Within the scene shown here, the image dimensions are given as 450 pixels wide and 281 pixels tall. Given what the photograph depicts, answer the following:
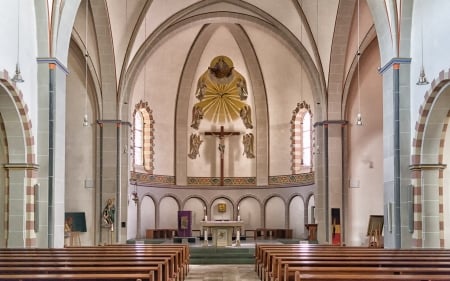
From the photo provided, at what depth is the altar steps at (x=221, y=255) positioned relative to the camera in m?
19.6

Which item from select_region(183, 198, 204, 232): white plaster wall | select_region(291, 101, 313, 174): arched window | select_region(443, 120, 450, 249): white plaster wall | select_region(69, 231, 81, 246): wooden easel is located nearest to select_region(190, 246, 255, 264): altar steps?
select_region(69, 231, 81, 246): wooden easel

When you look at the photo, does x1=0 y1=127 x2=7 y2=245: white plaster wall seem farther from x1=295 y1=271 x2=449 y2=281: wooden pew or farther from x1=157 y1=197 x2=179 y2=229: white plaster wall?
x1=157 y1=197 x2=179 y2=229: white plaster wall

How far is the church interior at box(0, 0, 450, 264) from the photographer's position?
44.3 feet

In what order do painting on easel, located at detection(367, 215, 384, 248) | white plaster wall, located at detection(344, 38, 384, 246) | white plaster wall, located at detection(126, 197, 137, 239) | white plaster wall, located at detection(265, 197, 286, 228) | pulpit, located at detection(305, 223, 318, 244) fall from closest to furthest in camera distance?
painting on easel, located at detection(367, 215, 384, 248)
white plaster wall, located at detection(344, 38, 384, 246)
pulpit, located at detection(305, 223, 318, 244)
white plaster wall, located at detection(126, 197, 137, 239)
white plaster wall, located at detection(265, 197, 286, 228)

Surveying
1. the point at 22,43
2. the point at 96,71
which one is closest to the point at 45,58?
the point at 22,43

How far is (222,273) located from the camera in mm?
15641

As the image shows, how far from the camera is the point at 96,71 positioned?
21703 mm

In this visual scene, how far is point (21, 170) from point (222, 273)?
5462mm

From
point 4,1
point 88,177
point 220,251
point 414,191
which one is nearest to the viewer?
point 4,1

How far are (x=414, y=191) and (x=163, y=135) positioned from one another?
52.3 feet

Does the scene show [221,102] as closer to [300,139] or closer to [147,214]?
[300,139]

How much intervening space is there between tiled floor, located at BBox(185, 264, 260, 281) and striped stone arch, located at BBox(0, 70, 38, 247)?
3.69 metres

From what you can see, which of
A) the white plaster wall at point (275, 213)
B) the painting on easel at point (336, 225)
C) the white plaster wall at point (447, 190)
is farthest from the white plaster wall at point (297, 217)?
the white plaster wall at point (447, 190)

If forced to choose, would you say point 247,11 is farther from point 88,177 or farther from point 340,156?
point 88,177
